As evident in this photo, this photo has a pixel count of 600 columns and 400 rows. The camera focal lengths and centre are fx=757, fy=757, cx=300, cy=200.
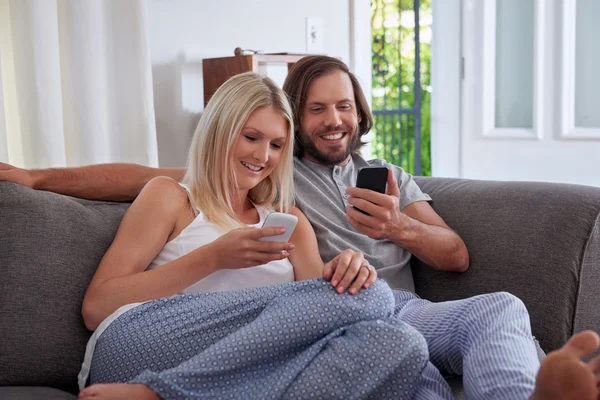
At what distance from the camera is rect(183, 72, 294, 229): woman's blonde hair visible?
183 centimetres

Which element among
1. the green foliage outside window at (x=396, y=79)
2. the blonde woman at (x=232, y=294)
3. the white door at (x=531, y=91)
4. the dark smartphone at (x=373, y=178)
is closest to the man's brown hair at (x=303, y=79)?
the blonde woman at (x=232, y=294)

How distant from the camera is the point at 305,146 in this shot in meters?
2.17

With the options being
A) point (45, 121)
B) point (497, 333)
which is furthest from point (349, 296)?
point (45, 121)

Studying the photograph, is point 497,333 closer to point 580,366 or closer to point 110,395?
point 580,366

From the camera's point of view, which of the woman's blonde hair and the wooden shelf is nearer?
the woman's blonde hair

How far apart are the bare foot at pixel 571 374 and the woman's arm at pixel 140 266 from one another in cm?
79

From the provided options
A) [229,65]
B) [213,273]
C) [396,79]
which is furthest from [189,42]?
[396,79]

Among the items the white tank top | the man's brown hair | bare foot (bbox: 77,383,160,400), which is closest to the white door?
the man's brown hair

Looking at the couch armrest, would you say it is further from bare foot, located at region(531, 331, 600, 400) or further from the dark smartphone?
bare foot, located at region(531, 331, 600, 400)

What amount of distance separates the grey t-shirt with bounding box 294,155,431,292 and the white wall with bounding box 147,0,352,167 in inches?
38.8

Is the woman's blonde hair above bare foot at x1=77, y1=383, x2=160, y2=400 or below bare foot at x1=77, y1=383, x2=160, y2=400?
above

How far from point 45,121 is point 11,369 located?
40.3 inches

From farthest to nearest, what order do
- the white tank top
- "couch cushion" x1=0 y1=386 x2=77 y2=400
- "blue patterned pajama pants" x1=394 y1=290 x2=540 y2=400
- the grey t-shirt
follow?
the grey t-shirt < the white tank top < "couch cushion" x1=0 y1=386 x2=77 y2=400 < "blue patterned pajama pants" x1=394 y1=290 x2=540 y2=400

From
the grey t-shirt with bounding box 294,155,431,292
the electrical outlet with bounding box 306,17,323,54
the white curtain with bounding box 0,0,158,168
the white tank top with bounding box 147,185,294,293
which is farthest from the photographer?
the electrical outlet with bounding box 306,17,323,54
